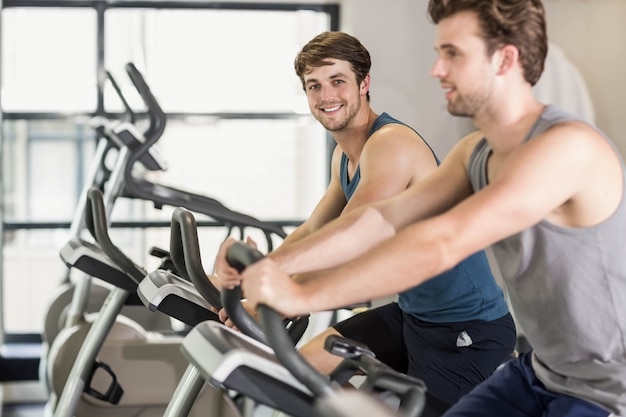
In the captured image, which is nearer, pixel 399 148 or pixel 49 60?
pixel 399 148

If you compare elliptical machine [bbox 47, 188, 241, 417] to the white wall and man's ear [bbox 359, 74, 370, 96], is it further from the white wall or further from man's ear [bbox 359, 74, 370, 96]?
the white wall

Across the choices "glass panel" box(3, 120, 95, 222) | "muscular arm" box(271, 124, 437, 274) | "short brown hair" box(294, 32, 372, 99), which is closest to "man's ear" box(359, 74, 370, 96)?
"short brown hair" box(294, 32, 372, 99)

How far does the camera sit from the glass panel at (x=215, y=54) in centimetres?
551

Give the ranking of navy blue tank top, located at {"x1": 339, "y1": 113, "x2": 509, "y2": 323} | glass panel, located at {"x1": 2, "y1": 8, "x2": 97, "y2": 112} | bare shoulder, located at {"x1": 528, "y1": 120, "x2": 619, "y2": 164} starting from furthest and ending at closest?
glass panel, located at {"x1": 2, "y1": 8, "x2": 97, "y2": 112}, navy blue tank top, located at {"x1": 339, "y1": 113, "x2": 509, "y2": 323}, bare shoulder, located at {"x1": 528, "y1": 120, "x2": 619, "y2": 164}

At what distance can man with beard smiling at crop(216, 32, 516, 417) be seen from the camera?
91.4 inches

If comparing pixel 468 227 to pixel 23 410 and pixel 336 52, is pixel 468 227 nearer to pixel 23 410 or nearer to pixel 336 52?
pixel 336 52

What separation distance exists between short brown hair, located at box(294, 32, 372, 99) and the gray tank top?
1012 millimetres

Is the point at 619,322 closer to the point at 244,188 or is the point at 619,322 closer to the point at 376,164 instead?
the point at 376,164

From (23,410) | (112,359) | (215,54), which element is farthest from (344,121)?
(23,410)

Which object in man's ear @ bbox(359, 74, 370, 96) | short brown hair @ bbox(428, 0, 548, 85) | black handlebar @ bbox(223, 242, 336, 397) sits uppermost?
short brown hair @ bbox(428, 0, 548, 85)

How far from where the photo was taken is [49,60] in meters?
5.55

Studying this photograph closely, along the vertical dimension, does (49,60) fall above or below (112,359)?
above

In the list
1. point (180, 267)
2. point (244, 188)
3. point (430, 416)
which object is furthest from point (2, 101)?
point (430, 416)

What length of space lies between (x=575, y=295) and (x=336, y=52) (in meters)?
1.16
